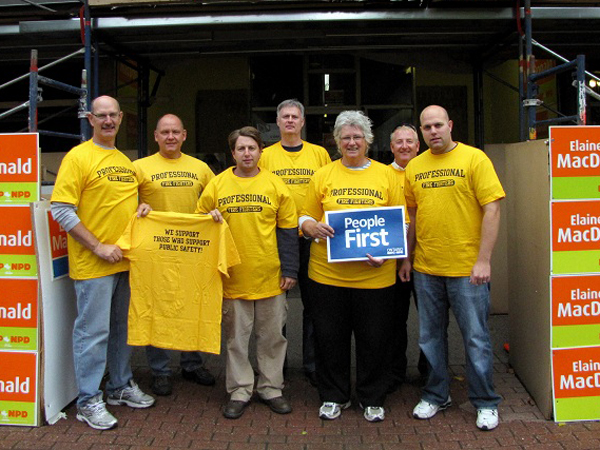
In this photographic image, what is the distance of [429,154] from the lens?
3.97 m

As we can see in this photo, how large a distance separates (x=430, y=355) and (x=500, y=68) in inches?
216

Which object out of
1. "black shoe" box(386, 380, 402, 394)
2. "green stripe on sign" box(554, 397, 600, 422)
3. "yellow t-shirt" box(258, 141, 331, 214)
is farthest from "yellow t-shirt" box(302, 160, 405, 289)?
"green stripe on sign" box(554, 397, 600, 422)

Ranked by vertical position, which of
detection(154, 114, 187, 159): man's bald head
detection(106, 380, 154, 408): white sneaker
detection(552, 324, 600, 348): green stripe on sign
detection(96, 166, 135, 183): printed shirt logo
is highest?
detection(154, 114, 187, 159): man's bald head

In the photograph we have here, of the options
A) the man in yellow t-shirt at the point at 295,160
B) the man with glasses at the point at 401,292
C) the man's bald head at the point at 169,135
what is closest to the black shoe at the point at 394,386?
the man with glasses at the point at 401,292

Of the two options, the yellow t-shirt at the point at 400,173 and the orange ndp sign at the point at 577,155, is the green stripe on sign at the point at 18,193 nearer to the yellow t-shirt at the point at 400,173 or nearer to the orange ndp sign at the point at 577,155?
the yellow t-shirt at the point at 400,173

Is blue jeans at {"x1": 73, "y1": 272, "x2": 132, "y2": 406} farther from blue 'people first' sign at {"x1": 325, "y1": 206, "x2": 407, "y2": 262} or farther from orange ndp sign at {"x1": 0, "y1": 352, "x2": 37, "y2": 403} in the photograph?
blue 'people first' sign at {"x1": 325, "y1": 206, "x2": 407, "y2": 262}

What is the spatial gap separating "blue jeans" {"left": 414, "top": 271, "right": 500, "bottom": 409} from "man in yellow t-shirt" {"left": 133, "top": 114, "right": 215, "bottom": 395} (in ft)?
6.09

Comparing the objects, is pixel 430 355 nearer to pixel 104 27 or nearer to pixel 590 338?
pixel 590 338

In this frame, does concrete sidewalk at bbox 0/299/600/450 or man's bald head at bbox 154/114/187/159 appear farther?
man's bald head at bbox 154/114/187/159

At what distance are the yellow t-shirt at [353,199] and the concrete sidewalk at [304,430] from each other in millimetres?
1019

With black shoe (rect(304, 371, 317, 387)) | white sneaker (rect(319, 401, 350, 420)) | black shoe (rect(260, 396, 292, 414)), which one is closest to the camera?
white sneaker (rect(319, 401, 350, 420))

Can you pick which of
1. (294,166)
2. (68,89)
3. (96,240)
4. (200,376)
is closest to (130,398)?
(200,376)

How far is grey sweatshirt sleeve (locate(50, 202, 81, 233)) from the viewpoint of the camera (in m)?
3.75

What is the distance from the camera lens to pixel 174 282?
4051 millimetres
